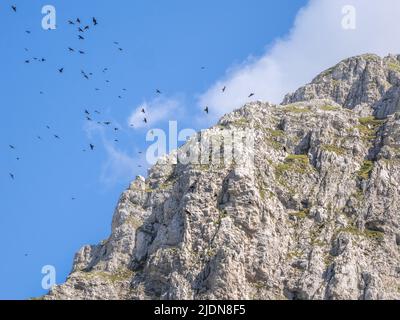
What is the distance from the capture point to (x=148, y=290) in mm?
197625

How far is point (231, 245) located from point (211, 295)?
12.7 metres

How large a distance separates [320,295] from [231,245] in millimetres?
18826

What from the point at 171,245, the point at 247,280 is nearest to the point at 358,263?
the point at 247,280

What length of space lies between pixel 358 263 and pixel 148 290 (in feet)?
131
